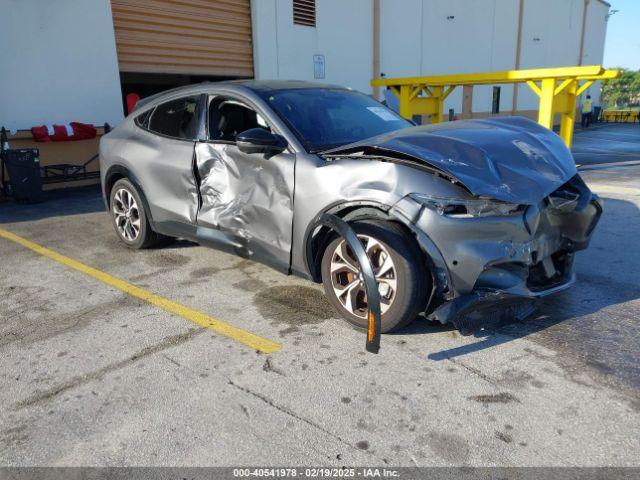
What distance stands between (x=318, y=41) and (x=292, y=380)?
528 inches

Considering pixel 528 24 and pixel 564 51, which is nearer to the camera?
pixel 528 24

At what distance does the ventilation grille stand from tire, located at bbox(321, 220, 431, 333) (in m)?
12.1

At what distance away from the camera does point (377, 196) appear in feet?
10.4

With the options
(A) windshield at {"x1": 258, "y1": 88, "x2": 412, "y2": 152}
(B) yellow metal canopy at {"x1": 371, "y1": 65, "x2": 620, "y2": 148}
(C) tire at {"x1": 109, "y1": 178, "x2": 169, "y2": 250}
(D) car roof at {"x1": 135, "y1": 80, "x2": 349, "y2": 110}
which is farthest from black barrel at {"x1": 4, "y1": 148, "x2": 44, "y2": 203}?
(B) yellow metal canopy at {"x1": 371, "y1": 65, "x2": 620, "y2": 148}

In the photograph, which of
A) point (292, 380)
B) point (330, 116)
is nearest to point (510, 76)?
point (330, 116)

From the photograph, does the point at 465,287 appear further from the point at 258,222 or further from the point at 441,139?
the point at 258,222

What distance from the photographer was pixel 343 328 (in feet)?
11.5

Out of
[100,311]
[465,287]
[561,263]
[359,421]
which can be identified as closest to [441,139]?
[465,287]

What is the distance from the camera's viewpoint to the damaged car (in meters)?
3.02

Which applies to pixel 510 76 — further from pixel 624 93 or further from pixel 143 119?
pixel 624 93

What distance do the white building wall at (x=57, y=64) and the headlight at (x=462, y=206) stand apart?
8.54 meters

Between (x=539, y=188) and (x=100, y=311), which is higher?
(x=539, y=188)

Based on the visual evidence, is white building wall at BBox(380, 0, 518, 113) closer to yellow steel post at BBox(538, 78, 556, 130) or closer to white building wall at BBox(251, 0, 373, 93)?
white building wall at BBox(251, 0, 373, 93)

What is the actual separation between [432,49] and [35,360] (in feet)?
62.9
